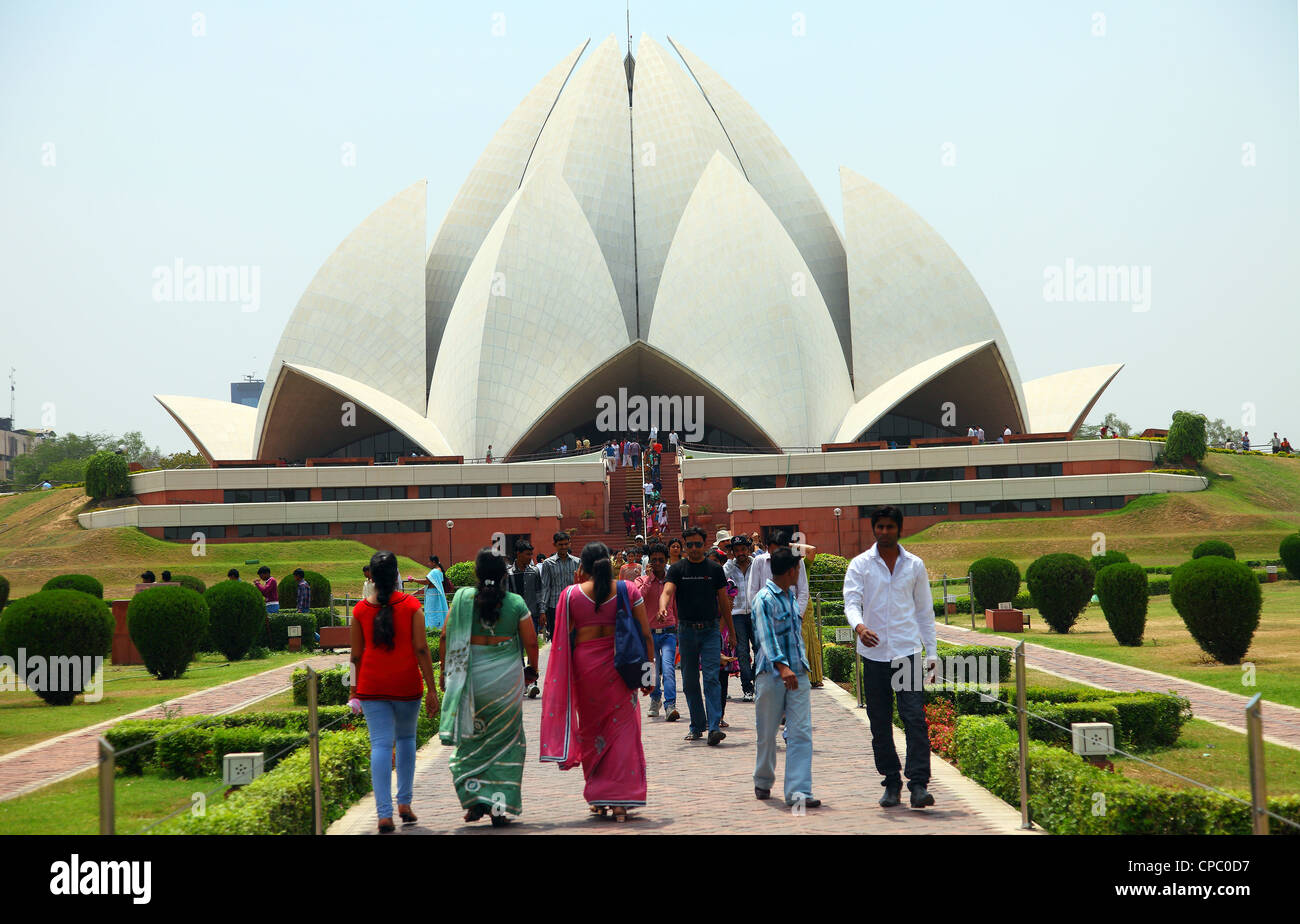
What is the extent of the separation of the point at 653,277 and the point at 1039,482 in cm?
1693

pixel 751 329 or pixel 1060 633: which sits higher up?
pixel 751 329

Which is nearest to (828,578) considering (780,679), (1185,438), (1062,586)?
(1062,586)

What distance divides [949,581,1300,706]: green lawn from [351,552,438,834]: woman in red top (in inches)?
233

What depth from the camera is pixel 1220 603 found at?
984 cm

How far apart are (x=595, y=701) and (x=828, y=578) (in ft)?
40.0

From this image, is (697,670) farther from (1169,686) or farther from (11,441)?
(11,441)

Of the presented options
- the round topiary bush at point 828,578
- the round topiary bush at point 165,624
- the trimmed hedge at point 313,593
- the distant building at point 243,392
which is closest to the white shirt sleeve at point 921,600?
the round topiary bush at point 165,624

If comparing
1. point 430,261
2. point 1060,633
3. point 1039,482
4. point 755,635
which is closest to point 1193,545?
point 1039,482

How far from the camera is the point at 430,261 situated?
4078 cm

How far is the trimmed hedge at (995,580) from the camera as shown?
1628cm

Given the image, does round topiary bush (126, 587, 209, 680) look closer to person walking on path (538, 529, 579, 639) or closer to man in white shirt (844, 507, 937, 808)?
person walking on path (538, 529, 579, 639)

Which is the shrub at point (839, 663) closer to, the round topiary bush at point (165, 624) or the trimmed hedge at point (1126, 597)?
the trimmed hedge at point (1126, 597)
